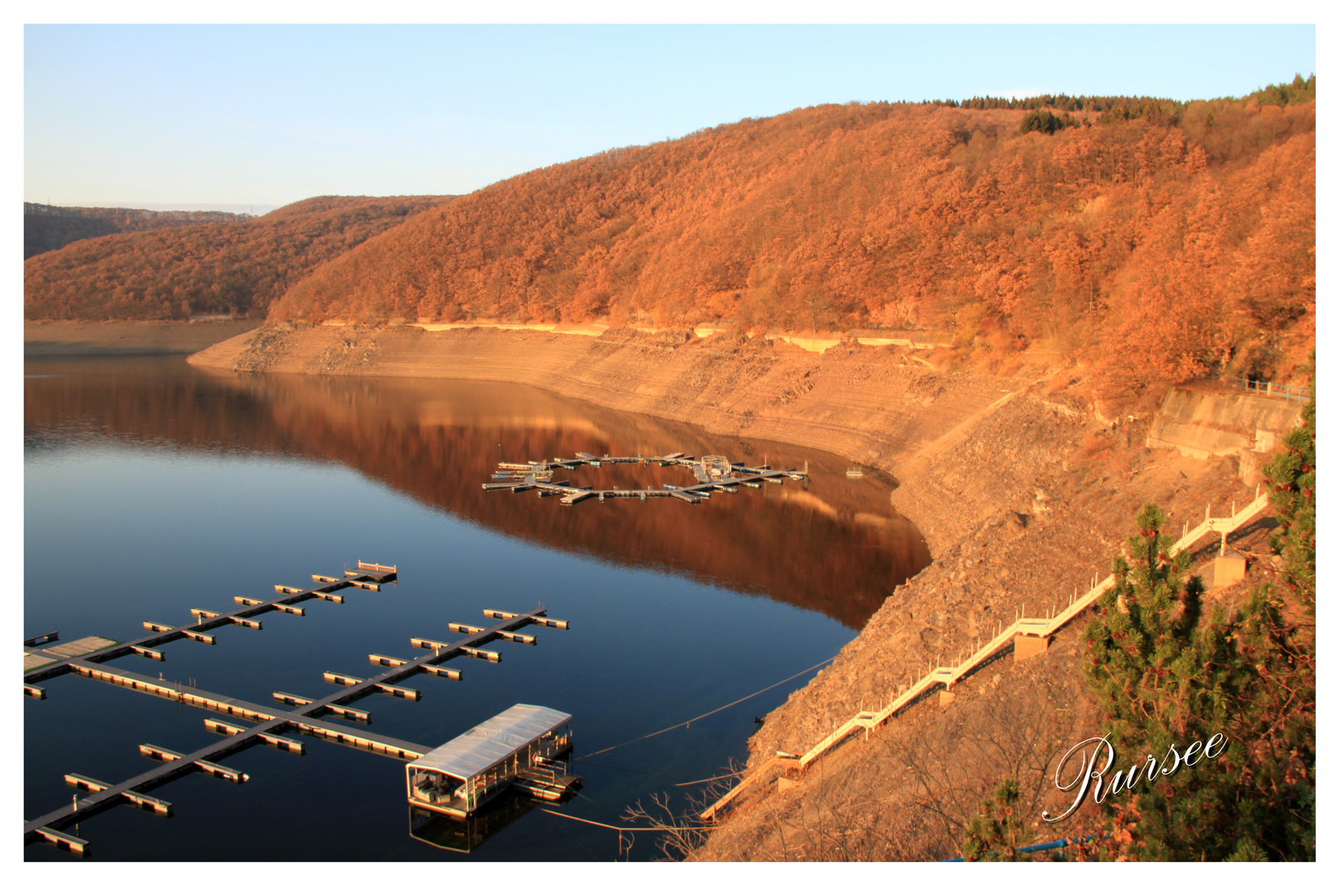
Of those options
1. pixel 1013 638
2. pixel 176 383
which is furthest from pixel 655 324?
pixel 1013 638

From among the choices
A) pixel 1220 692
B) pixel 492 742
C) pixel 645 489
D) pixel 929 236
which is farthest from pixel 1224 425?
pixel 929 236

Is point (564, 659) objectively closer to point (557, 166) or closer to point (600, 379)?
point (600, 379)

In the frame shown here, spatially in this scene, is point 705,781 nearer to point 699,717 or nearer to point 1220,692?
point 699,717

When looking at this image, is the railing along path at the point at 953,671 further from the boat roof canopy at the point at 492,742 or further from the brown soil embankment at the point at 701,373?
the brown soil embankment at the point at 701,373

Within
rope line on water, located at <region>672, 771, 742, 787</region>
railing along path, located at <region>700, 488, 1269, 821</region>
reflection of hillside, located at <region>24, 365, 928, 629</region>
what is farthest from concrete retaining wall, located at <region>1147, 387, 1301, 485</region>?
rope line on water, located at <region>672, 771, 742, 787</region>

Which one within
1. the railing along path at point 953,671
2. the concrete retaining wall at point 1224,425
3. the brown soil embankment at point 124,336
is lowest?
the railing along path at point 953,671

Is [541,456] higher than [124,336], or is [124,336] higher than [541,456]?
[124,336]

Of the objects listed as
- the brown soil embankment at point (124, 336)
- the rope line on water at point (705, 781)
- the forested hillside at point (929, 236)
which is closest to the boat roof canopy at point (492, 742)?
the rope line on water at point (705, 781)
